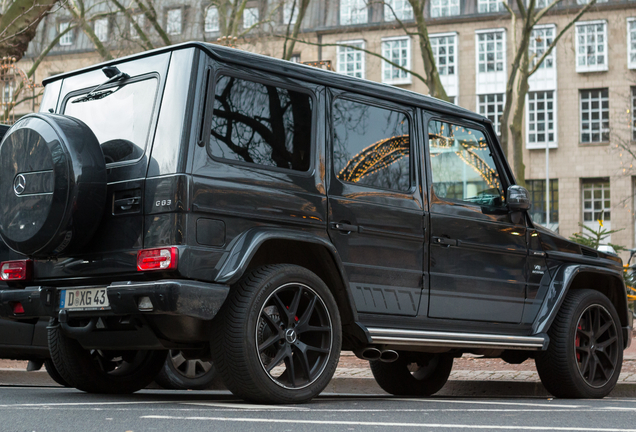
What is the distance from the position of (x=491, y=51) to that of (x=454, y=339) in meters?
35.8

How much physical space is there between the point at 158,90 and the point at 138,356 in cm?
208

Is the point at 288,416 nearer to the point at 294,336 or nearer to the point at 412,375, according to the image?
the point at 294,336

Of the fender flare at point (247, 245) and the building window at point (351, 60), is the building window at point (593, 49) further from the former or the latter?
the fender flare at point (247, 245)

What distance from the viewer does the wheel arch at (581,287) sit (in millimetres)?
7008

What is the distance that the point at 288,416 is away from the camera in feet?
14.4

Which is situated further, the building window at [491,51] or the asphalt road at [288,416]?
the building window at [491,51]

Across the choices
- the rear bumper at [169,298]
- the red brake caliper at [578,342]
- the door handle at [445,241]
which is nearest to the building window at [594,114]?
the red brake caliper at [578,342]

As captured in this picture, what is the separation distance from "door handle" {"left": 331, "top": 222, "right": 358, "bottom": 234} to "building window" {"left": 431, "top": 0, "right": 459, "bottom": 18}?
122 ft

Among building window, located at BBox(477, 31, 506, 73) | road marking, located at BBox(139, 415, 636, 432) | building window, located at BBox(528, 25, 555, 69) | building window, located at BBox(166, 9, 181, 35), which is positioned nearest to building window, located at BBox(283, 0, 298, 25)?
building window, located at BBox(166, 9, 181, 35)

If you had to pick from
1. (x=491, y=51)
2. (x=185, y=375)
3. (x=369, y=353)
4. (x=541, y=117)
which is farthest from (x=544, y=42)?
(x=369, y=353)

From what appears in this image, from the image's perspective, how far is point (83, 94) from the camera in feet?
19.3

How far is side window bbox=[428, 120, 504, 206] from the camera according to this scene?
653 centimetres

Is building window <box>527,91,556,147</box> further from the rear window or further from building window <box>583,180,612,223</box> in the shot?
the rear window

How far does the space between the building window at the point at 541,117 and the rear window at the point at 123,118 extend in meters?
35.6
